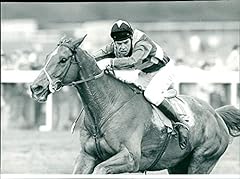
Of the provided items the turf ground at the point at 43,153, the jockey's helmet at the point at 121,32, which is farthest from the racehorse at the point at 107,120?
the turf ground at the point at 43,153

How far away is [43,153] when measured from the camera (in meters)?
7.11

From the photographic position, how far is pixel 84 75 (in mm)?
3857

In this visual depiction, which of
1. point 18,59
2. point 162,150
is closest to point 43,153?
point 18,59

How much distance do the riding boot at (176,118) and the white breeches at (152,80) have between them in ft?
0.11

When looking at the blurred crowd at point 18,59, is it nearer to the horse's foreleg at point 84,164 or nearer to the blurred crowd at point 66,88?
the blurred crowd at point 66,88

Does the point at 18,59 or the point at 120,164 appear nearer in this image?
the point at 120,164

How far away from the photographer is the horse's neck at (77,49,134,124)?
3.87 meters

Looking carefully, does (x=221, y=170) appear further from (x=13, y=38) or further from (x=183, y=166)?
(x=13, y=38)

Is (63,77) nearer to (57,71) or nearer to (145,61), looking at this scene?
(57,71)

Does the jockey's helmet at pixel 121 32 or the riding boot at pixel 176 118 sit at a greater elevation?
the jockey's helmet at pixel 121 32

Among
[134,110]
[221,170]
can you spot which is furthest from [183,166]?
[221,170]

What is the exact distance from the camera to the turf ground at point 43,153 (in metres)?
6.11

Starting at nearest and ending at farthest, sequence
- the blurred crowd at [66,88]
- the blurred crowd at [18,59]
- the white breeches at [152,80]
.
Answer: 1. the white breeches at [152,80]
2. the blurred crowd at [66,88]
3. the blurred crowd at [18,59]

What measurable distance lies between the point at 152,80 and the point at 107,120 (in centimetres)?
32
